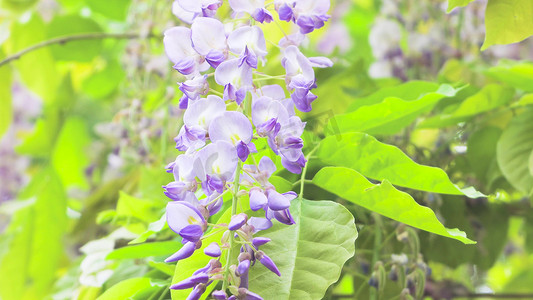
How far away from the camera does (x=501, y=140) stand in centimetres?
58

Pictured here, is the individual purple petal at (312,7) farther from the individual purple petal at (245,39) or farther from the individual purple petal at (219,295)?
the individual purple petal at (219,295)

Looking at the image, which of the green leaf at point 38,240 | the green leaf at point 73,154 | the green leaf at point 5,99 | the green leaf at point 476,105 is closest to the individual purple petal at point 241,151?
the green leaf at point 476,105

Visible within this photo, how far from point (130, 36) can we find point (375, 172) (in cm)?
59

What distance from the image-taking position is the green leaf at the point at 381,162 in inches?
15.9

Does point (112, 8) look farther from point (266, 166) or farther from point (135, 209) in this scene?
point (266, 166)

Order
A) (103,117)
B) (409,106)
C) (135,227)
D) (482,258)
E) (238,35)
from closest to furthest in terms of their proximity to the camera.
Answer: (238,35) < (409,106) < (135,227) < (482,258) < (103,117)

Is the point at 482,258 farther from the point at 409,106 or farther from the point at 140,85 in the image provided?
the point at 140,85

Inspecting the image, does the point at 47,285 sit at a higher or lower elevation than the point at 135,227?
lower

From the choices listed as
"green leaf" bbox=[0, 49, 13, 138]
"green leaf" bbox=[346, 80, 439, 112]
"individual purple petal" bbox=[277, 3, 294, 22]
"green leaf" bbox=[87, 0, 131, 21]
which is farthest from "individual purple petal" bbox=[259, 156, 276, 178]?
"green leaf" bbox=[87, 0, 131, 21]

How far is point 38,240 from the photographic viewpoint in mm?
764

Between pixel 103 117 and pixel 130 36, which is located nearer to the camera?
pixel 130 36

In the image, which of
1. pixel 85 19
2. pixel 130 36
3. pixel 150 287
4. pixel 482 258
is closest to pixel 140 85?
pixel 130 36

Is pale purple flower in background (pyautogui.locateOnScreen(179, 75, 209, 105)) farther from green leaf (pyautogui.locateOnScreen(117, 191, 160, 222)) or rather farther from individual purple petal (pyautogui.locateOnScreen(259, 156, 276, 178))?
green leaf (pyautogui.locateOnScreen(117, 191, 160, 222))

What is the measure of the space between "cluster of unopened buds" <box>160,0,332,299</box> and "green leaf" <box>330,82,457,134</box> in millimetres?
101
